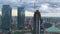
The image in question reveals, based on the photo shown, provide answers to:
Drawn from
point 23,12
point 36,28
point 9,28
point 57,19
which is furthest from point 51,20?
point 9,28

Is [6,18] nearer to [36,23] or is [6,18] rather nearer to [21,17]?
[21,17]

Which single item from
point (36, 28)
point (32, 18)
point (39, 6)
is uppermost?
point (39, 6)

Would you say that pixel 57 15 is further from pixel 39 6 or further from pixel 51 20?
pixel 39 6

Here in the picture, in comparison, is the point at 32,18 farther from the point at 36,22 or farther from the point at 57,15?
the point at 57,15

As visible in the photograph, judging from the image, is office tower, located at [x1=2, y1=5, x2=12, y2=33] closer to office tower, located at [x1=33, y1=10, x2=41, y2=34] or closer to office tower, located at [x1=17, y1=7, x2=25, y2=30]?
office tower, located at [x1=17, y1=7, x2=25, y2=30]

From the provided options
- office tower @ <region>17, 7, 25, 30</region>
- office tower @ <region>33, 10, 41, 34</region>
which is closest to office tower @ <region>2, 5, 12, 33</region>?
office tower @ <region>17, 7, 25, 30</region>

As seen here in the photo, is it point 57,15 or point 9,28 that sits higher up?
point 57,15

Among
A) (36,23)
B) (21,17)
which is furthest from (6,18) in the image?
(36,23)

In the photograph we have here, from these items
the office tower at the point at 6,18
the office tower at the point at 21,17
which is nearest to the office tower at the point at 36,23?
the office tower at the point at 21,17
